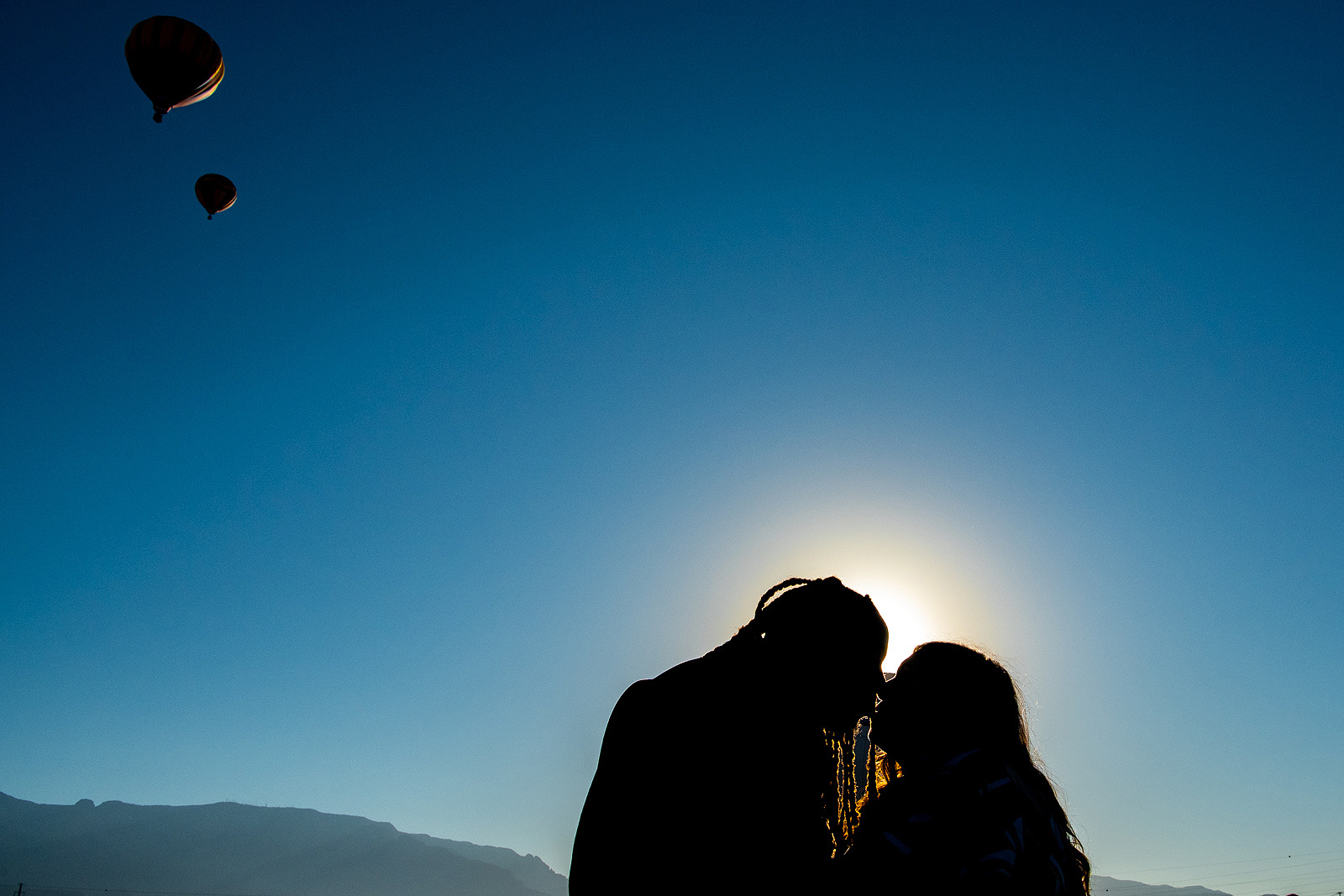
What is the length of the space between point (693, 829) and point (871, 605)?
3.88ft

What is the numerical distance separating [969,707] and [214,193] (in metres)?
34.3

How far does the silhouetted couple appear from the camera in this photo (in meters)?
2.52

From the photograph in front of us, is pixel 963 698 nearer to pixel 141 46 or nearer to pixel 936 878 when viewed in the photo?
pixel 936 878

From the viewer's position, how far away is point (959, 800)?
107 inches

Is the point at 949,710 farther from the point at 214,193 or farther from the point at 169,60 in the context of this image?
the point at 214,193

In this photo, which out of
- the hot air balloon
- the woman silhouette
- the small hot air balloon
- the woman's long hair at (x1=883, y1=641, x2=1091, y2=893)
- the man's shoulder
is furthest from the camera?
the small hot air balloon

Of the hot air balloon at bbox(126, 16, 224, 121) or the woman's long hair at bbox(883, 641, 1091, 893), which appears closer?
the woman's long hair at bbox(883, 641, 1091, 893)

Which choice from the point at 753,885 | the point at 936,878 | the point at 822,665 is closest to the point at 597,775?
the point at 753,885

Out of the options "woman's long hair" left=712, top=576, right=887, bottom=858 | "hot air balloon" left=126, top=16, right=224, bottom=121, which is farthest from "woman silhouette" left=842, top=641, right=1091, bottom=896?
"hot air balloon" left=126, top=16, right=224, bottom=121

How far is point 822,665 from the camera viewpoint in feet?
9.84

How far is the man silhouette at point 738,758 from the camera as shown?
254cm

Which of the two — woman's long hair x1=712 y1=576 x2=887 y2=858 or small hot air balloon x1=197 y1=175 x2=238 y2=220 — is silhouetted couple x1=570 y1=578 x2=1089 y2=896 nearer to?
woman's long hair x1=712 y1=576 x2=887 y2=858

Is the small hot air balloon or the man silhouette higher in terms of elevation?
the small hot air balloon

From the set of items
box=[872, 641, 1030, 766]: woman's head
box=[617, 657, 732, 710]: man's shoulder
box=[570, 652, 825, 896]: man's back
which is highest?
box=[872, 641, 1030, 766]: woman's head
